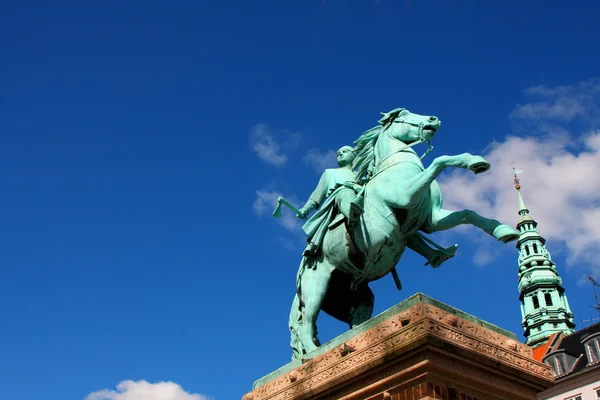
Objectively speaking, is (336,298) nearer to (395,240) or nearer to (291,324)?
(291,324)

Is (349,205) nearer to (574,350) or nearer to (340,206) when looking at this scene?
(340,206)

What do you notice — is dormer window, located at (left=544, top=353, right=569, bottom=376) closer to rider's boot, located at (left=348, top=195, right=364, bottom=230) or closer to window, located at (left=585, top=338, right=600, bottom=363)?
window, located at (left=585, top=338, right=600, bottom=363)

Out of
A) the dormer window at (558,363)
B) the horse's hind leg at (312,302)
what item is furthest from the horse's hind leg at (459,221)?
the dormer window at (558,363)

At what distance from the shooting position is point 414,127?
37.9 feet

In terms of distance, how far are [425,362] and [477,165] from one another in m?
3.06

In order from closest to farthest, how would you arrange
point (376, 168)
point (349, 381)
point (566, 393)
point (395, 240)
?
point (349, 381)
point (395, 240)
point (376, 168)
point (566, 393)

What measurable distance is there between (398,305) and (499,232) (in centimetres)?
196

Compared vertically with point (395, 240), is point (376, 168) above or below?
above

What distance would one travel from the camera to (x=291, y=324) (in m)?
12.0

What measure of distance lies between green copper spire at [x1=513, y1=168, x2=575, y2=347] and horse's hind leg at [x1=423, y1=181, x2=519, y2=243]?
65.4m

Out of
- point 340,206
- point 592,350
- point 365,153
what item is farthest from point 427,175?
point 592,350

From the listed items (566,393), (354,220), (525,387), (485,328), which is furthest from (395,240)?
(566,393)

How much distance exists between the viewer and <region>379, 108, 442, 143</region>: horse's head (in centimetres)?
1151

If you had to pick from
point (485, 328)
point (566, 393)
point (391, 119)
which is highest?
point (566, 393)
